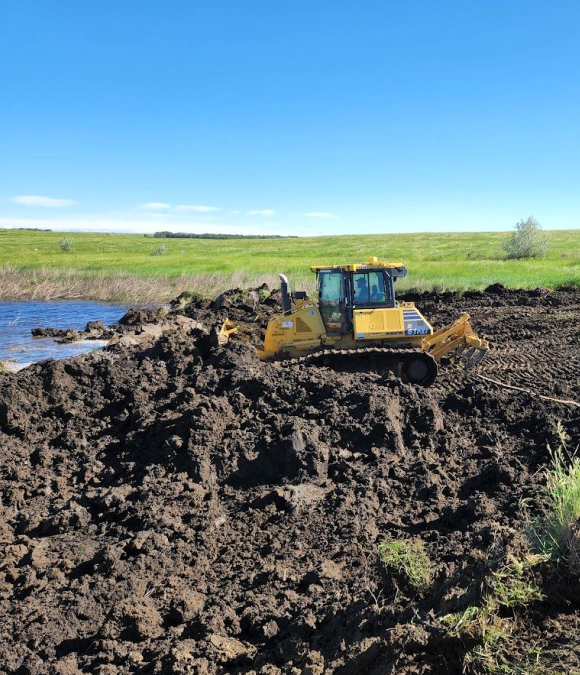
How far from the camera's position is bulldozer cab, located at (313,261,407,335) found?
11.9 meters

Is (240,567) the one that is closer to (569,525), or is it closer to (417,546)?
(417,546)

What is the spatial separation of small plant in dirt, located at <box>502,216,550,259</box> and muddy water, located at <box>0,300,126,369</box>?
28316 mm

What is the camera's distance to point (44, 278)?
119 feet

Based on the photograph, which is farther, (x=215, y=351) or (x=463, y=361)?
(x=463, y=361)

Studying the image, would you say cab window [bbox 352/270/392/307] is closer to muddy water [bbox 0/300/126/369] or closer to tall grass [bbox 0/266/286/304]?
muddy water [bbox 0/300/126/369]

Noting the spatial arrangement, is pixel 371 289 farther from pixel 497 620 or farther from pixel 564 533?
pixel 497 620

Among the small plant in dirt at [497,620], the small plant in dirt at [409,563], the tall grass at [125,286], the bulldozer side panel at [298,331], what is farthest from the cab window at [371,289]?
the tall grass at [125,286]

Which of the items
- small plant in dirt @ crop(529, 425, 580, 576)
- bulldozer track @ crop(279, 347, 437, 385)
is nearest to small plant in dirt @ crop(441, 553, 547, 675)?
small plant in dirt @ crop(529, 425, 580, 576)

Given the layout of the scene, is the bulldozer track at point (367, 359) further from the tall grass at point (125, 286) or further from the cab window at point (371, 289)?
the tall grass at point (125, 286)

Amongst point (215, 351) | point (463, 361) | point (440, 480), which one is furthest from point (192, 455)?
point (463, 361)

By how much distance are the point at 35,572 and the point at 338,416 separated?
4.25 metres

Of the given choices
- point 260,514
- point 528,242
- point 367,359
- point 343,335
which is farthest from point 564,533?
point 528,242

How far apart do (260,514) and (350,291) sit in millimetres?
6230

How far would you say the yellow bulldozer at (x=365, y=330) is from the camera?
38.7 feet
